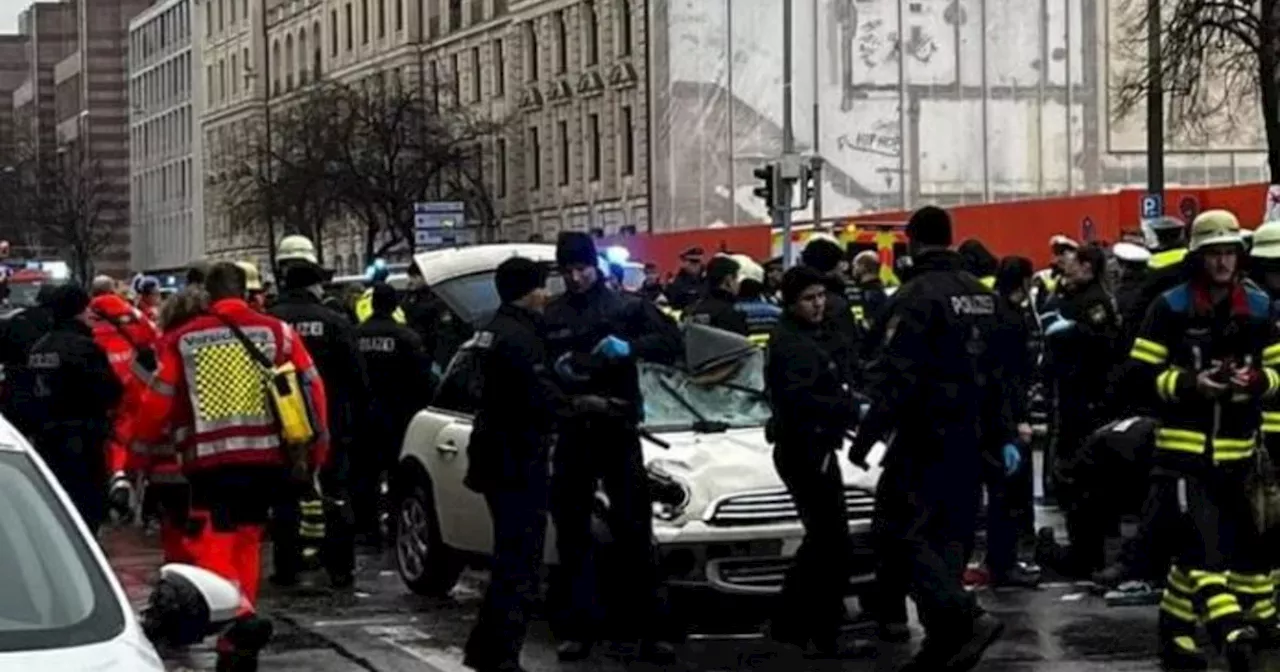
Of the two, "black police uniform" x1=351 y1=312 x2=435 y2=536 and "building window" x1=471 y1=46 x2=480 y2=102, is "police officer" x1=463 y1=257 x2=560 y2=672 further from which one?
"building window" x1=471 y1=46 x2=480 y2=102

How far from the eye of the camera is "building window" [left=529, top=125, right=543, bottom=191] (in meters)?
73.8

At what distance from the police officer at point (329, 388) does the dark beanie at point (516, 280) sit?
3677 mm

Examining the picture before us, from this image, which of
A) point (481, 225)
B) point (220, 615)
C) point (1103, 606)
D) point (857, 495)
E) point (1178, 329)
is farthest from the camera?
point (481, 225)

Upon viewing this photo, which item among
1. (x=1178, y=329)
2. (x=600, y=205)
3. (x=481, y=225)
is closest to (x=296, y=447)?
(x=1178, y=329)

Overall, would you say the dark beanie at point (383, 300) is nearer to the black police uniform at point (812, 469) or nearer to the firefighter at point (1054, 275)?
the firefighter at point (1054, 275)

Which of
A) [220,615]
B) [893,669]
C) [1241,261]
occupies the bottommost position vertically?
[893,669]

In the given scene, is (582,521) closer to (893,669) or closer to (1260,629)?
(893,669)

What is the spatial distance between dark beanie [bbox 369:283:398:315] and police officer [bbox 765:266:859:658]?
16.5ft

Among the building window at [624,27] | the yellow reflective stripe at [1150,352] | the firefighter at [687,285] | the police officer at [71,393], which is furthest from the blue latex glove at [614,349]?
the building window at [624,27]

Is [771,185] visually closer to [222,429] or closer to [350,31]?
[222,429]

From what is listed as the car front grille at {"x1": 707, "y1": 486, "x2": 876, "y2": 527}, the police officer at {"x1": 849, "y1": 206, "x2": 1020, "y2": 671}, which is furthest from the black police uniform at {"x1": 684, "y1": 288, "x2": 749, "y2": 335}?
the police officer at {"x1": 849, "y1": 206, "x2": 1020, "y2": 671}

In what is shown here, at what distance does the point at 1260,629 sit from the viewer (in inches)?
426

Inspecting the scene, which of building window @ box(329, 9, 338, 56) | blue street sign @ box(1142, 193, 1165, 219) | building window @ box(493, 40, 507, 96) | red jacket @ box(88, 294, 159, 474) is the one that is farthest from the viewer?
building window @ box(329, 9, 338, 56)

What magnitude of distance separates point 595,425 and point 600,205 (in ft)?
191
